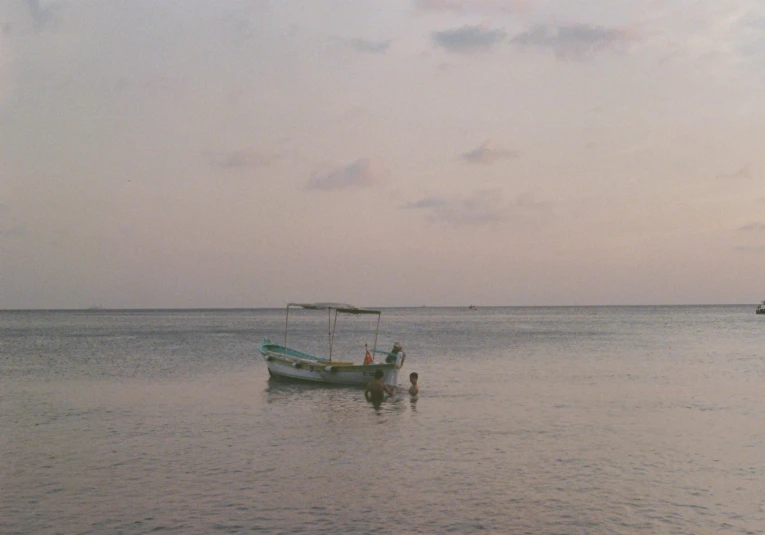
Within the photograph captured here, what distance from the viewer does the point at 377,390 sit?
106 feet

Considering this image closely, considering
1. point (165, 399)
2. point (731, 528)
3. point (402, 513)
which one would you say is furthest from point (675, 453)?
point (165, 399)

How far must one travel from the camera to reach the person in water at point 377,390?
32.4 m

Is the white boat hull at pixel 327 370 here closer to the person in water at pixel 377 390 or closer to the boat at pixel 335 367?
the boat at pixel 335 367

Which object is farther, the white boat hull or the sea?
the white boat hull

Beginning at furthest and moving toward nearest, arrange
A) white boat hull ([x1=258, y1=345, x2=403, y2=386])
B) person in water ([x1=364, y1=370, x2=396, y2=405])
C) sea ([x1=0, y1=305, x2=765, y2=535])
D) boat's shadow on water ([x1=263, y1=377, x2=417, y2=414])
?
white boat hull ([x1=258, y1=345, x2=403, y2=386]), person in water ([x1=364, y1=370, x2=396, y2=405]), boat's shadow on water ([x1=263, y1=377, x2=417, y2=414]), sea ([x1=0, y1=305, x2=765, y2=535])

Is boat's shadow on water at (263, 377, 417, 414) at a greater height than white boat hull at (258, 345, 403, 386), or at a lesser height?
lesser

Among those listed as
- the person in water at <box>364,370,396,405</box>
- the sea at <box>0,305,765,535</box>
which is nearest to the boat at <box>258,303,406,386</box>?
the sea at <box>0,305,765,535</box>

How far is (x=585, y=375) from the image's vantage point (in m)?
44.3

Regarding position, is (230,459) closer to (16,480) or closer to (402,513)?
(16,480)

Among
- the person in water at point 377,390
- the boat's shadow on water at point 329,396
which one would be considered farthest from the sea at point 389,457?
the person in water at point 377,390

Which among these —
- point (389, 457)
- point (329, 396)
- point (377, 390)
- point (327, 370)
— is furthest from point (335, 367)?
point (389, 457)

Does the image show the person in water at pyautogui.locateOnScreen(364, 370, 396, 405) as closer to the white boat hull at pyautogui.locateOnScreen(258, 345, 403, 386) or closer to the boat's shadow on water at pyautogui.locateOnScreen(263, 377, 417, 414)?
the boat's shadow on water at pyautogui.locateOnScreen(263, 377, 417, 414)


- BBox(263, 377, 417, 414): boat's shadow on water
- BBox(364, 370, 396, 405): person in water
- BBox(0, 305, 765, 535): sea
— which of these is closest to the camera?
BBox(0, 305, 765, 535): sea

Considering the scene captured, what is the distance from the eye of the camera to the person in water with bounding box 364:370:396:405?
32.4 metres
